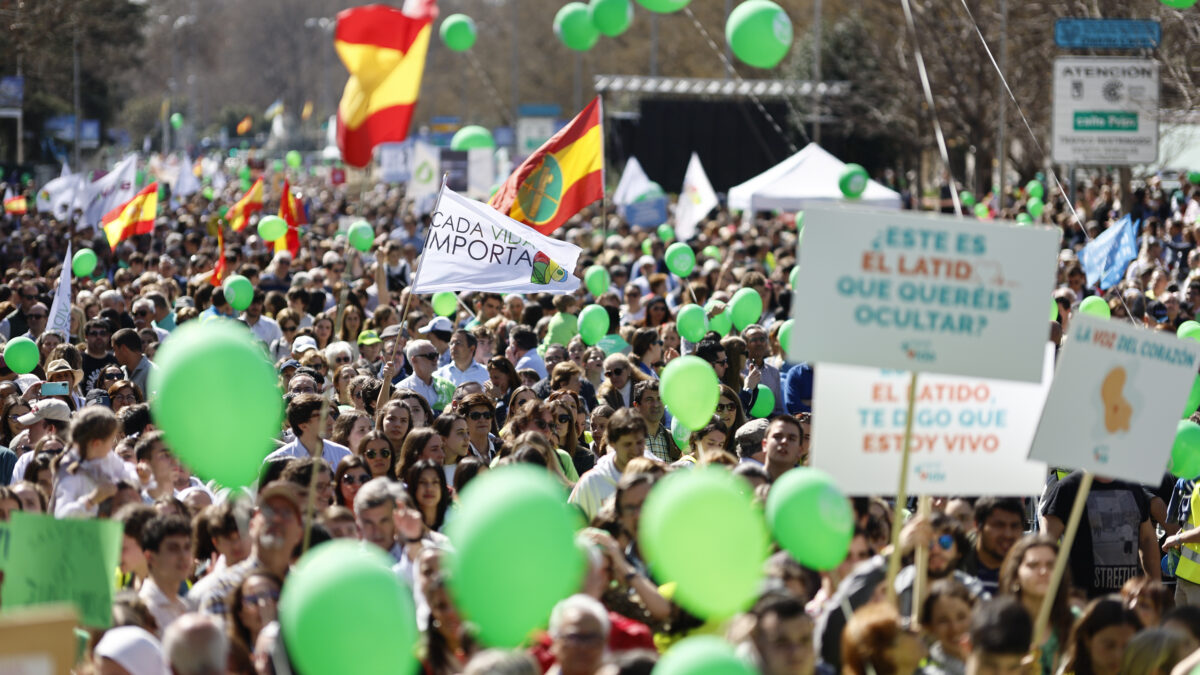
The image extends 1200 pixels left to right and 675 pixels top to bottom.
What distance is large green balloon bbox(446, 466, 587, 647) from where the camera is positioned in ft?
12.7

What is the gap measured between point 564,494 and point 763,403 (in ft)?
12.7

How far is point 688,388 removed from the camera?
729 centimetres

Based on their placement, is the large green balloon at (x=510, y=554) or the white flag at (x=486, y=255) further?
the white flag at (x=486, y=255)

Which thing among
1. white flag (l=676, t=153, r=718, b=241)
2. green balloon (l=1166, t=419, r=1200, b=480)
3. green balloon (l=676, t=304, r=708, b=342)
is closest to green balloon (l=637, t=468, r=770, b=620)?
green balloon (l=1166, t=419, r=1200, b=480)

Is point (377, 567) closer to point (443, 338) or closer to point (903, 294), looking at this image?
point (903, 294)

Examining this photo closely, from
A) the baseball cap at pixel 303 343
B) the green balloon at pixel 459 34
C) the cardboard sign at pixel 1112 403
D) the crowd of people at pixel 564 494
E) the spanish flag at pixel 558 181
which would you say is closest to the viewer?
the crowd of people at pixel 564 494

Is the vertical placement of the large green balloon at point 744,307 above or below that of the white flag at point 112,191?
below

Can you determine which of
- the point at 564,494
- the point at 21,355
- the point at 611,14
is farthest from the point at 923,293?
the point at 611,14

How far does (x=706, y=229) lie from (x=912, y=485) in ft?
62.1

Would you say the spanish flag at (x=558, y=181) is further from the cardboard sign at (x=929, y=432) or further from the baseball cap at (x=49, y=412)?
the cardboard sign at (x=929, y=432)

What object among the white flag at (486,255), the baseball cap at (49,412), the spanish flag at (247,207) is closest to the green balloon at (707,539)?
the baseball cap at (49,412)

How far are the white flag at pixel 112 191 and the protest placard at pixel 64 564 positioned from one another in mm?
14884

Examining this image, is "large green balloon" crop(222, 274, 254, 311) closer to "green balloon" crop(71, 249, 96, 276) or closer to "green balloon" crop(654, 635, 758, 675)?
"green balloon" crop(71, 249, 96, 276)

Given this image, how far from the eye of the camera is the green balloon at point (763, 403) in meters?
9.77
